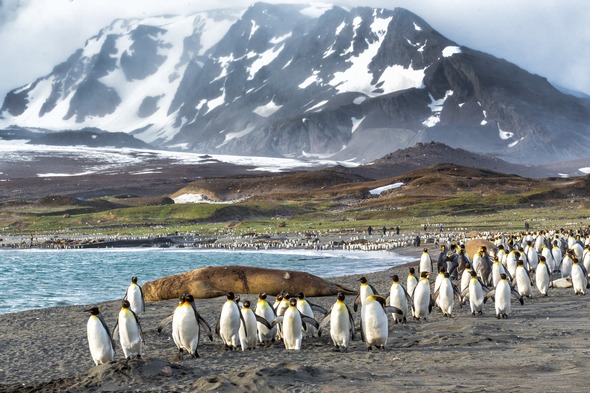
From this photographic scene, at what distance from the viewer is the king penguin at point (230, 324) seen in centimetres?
1342

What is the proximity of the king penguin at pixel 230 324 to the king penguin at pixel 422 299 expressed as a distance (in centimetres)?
411

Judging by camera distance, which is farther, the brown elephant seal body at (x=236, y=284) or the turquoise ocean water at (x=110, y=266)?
the turquoise ocean water at (x=110, y=266)

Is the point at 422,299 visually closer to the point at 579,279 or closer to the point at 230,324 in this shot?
the point at 230,324

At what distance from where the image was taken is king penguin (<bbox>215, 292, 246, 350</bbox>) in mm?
13422

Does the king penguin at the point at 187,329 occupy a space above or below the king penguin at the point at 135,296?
below

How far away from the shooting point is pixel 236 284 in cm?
2027

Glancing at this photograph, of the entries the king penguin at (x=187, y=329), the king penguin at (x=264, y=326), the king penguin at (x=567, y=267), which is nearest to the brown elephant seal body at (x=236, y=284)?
the king penguin at (x=264, y=326)

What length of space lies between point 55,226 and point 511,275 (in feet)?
185

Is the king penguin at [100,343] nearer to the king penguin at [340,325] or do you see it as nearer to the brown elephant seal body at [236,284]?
the king penguin at [340,325]

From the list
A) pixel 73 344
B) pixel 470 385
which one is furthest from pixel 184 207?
pixel 470 385

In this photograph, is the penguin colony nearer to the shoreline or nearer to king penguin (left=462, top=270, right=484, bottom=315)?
king penguin (left=462, top=270, right=484, bottom=315)

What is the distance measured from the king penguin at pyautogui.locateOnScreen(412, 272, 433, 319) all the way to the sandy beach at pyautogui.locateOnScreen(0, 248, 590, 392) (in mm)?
292

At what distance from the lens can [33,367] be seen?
12305 millimetres

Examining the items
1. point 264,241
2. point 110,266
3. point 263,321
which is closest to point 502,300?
point 263,321
